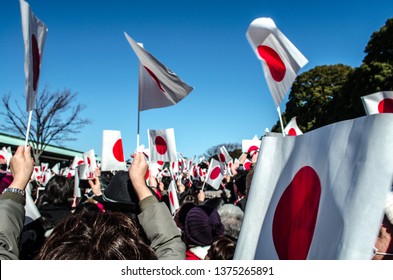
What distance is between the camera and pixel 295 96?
36875 millimetres

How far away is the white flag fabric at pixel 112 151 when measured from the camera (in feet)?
19.4

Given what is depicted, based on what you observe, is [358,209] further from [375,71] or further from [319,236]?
[375,71]

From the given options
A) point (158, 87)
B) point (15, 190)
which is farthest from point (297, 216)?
point (158, 87)

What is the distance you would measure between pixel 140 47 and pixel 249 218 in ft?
5.91

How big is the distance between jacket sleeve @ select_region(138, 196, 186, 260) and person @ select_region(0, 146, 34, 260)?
0.44 meters

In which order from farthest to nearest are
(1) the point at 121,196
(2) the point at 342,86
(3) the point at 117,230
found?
(2) the point at 342,86 < (1) the point at 121,196 < (3) the point at 117,230

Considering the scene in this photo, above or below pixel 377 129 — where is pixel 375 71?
above

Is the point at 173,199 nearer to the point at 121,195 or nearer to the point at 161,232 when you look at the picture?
the point at 121,195

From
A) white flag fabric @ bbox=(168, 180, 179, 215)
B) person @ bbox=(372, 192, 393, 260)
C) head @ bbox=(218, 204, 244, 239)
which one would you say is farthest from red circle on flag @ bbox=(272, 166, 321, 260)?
white flag fabric @ bbox=(168, 180, 179, 215)

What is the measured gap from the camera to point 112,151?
6.04 meters

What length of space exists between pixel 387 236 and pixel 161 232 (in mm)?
878

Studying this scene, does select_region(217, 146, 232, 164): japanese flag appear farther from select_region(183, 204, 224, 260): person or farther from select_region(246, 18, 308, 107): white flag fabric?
select_region(183, 204, 224, 260): person

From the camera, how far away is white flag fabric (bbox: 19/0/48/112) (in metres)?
2.18
